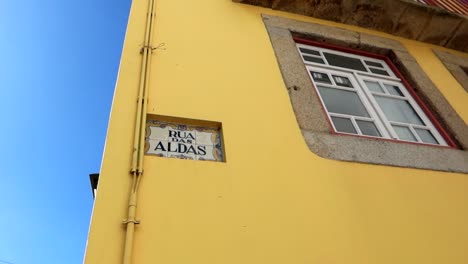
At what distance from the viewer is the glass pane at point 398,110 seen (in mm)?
3938

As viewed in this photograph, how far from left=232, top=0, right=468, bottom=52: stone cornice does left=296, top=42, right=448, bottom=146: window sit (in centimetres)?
65

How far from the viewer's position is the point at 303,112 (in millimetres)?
3238

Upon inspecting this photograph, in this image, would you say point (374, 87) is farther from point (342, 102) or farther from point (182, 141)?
point (182, 141)

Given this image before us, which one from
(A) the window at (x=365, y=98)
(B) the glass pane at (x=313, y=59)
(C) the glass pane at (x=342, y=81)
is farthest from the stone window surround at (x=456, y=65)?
(B) the glass pane at (x=313, y=59)

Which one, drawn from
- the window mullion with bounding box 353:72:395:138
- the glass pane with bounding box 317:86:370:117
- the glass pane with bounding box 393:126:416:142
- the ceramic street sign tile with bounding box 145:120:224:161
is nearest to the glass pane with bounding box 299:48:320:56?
the window mullion with bounding box 353:72:395:138

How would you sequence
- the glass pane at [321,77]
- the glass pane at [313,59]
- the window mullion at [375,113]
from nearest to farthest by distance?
the window mullion at [375,113] < the glass pane at [321,77] < the glass pane at [313,59]

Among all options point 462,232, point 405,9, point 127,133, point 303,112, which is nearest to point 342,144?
point 303,112

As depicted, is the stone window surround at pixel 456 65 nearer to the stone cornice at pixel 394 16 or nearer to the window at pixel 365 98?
the stone cornice at pixel 394 16

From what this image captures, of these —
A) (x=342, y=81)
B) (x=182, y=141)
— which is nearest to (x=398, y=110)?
(x=342, y=81)

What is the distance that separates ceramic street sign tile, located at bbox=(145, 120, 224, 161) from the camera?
2.46 meters

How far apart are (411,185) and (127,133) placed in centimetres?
216

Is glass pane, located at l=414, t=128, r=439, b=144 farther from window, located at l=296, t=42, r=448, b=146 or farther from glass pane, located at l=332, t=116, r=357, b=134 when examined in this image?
glass pane, located at l=332, t=116, r=357, b=134

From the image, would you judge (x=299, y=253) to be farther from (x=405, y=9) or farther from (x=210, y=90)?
(x=405, y=9)

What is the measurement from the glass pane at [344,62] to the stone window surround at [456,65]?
129 cm
